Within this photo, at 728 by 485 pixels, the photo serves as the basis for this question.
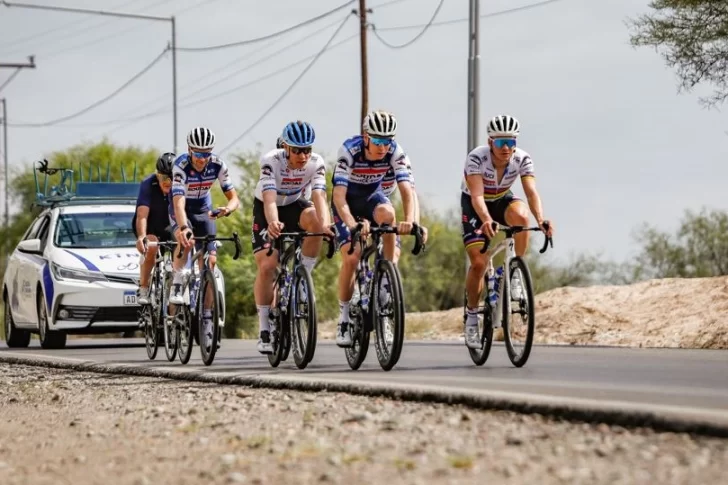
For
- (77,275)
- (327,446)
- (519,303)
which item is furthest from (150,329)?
(327,446)

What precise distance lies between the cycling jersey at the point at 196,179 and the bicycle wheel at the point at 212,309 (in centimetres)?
91

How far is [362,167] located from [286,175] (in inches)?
35.2

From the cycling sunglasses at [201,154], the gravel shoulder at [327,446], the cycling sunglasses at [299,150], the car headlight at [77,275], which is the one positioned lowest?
the gravel shoulder at [327,446]

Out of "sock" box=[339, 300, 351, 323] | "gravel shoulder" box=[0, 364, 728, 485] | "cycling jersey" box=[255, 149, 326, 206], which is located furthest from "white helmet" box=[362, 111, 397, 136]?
"gravel shoulder" box=[0, 364, 728, 485]

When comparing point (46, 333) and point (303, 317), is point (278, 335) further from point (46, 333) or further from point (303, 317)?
point (46, 333)

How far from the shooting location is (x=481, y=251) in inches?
489

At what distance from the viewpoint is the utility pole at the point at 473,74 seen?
28.0 meters

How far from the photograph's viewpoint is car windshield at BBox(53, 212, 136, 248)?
19.8 m

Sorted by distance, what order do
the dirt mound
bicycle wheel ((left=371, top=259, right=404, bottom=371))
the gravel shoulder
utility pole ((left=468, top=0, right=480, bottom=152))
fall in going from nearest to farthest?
1. the gravel shoulder
2. bicycle wheel ((left=371, top=259, right=404, bottom=371))
3. the dirt mound
4. utility pole ((left=468, top=0, right=480, bottom=152))

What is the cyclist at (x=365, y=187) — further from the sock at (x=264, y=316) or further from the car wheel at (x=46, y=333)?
the car wheel at (x=46, y=333)

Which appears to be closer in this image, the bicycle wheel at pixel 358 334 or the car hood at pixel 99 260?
the bicycle wheel at pixel 358 334

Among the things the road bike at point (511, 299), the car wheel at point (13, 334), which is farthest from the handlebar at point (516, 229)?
the car wheel at point (13, 334)

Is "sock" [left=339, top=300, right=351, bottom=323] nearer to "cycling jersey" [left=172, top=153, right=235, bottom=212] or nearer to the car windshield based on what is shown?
"cycling jersey" [left=172, top=153, right=235, bottom=212]

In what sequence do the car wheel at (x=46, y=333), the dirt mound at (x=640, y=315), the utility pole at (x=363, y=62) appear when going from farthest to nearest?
1. the utility pole at (x=363, y=62)
2. the dirt mound at (x=640, y=315)
3. the car wheel at (x=46, y=333)
